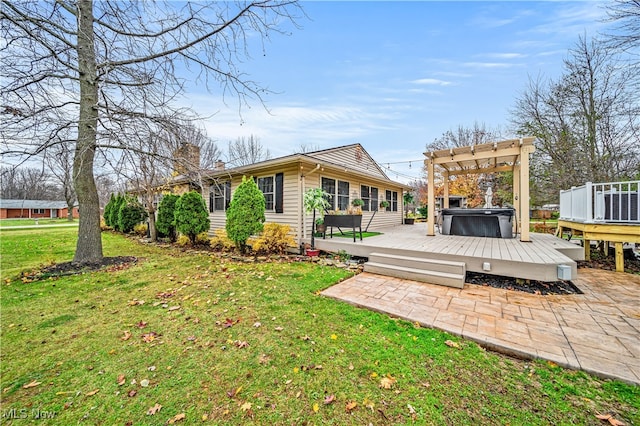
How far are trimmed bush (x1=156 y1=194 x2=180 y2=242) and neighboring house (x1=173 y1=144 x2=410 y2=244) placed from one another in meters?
0.78

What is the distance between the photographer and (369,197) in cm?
Result: 1068

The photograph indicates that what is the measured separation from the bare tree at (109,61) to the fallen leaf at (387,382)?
504 cm

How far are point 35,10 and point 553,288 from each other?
9.76 metres

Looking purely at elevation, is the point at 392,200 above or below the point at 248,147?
below

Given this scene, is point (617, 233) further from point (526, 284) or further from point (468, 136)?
point (468, 136)

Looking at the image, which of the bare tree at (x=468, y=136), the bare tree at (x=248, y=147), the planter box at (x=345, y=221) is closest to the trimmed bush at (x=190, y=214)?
the planter box at (x=345, y=221)

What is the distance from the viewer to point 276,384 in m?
1.88

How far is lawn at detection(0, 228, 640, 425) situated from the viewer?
1.61m

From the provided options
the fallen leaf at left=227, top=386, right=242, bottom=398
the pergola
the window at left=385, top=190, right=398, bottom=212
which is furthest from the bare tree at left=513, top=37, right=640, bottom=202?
the fallen leaf at left=227, top=386, right=242, bottom=398

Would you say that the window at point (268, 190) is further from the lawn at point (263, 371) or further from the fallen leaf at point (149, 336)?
the fallen leaf at point (149, 336)

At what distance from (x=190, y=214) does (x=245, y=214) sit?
9.83ft

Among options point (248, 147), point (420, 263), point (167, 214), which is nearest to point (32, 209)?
point (248, 147)

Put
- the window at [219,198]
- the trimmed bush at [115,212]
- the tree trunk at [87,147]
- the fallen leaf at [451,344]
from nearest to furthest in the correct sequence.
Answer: the fallen leaf at [451,344], the tree trunk at [87,147], the window at [219,198], the trimmed bush at [115,212]

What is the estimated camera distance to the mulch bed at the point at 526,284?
3.86 meters
